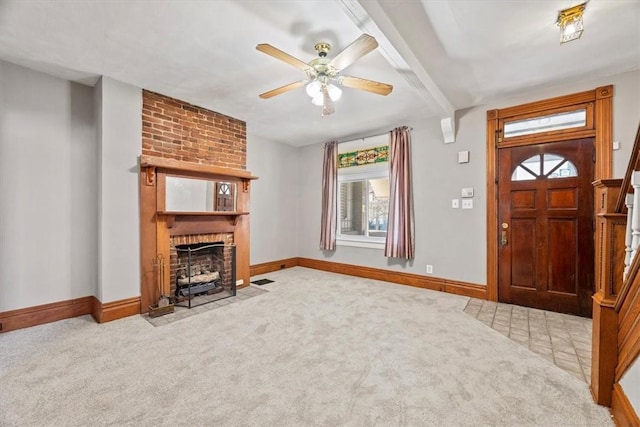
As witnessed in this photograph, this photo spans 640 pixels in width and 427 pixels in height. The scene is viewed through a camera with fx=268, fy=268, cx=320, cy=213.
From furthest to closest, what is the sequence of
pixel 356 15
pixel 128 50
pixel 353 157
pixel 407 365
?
1. pixel 353 157
2. pixel 128 50
3. pixel 407 365
4. pixel 356 15

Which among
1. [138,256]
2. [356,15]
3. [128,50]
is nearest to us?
[356,15]

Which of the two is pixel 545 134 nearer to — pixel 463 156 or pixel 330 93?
pixel 463 156

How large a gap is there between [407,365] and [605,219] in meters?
1.59

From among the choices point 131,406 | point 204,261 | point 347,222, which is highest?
point 347,222

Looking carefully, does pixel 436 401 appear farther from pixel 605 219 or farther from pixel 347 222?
pixel 347 222

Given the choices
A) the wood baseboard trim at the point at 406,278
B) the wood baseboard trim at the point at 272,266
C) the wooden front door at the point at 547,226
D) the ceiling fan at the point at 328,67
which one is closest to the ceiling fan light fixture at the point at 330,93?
the ceiling fan at the point at 328,67

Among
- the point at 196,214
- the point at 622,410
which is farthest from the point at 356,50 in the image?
the point at 196,214

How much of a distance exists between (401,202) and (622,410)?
9.83ft

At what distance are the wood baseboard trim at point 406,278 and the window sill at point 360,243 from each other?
366mm

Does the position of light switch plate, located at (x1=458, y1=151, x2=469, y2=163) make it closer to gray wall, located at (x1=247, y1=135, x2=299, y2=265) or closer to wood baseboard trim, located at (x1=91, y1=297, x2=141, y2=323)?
gray wall, located at (x1=247, y1=135, x2=299, y2=265)

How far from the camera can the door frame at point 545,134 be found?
110 inches

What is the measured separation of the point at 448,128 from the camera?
143 inches

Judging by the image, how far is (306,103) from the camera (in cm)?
347

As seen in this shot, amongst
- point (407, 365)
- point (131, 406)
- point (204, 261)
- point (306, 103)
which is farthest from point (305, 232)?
point (131, 406)
